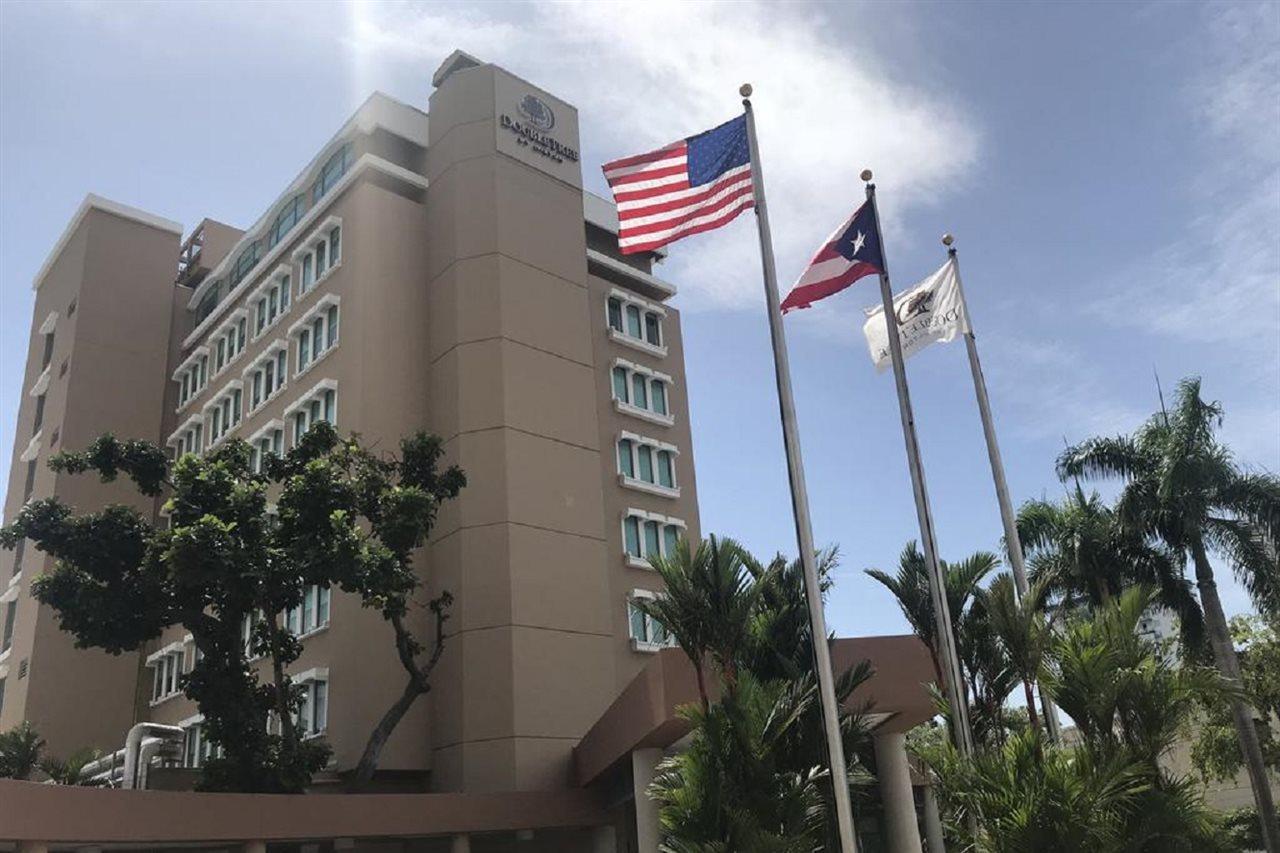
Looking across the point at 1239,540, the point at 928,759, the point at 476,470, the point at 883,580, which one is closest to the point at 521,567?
the point at 476,470

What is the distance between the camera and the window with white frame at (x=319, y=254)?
34562 millimetres

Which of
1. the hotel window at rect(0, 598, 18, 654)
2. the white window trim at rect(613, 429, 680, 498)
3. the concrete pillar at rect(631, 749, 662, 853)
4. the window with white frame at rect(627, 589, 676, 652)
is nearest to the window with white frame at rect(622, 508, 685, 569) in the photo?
the white window trim at rect(613, 429, 680, 498)

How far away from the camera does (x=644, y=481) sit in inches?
1387

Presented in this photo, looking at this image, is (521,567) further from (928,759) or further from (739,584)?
(928,759)

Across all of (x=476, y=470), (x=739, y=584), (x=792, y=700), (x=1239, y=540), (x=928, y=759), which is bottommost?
(x=928, y=759)

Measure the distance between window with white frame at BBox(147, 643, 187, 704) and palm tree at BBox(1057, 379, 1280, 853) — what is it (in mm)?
31050

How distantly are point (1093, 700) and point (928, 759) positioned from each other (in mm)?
2437

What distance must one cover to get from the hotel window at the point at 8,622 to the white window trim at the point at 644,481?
2550 cm

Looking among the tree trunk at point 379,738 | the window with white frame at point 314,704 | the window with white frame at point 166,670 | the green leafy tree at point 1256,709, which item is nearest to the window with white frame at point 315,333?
the window with white frame at point 314,704

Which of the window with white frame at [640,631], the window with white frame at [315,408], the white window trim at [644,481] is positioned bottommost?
the window with white frame at [640,631]

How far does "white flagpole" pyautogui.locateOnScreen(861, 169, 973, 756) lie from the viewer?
16625 millimetres

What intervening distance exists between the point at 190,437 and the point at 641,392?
63.1ft

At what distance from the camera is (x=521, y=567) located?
2925 centimetres

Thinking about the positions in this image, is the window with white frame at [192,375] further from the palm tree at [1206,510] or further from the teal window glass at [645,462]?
the palm tree at [1206,510]
